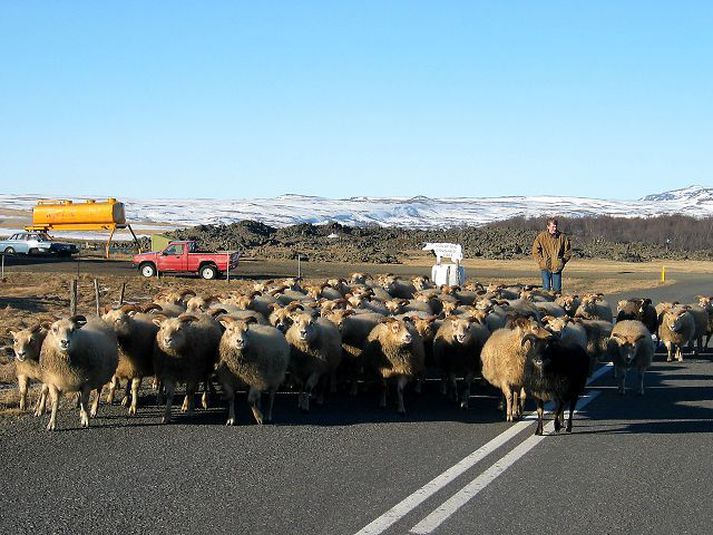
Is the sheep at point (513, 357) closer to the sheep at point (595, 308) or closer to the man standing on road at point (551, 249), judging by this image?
the sheep at point (595, 308)

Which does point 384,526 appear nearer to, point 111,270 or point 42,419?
point 42,419

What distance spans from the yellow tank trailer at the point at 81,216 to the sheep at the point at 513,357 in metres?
37.8

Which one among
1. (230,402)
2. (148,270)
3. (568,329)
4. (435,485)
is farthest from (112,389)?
(148,270)

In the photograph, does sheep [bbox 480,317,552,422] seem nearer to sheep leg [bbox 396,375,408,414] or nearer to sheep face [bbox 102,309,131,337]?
sheep leg [bbox 396,375,408,414]

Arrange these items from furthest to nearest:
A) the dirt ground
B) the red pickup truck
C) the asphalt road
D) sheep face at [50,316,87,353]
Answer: the red pickup truck → the dirt ground → sheep face at [50,316,87,353] → the asphalt road

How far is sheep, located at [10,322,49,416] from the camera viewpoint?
1115 centimetres

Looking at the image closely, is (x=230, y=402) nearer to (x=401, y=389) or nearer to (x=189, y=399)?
(x=189, y=399)

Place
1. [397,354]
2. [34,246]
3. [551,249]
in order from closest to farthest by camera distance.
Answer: [397,354] → [551,249] → [34,246]

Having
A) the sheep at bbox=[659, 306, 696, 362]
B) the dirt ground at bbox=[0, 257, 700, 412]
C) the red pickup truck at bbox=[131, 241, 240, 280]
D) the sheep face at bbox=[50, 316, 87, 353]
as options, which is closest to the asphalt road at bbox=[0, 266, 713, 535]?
the sheep face at bbox=[50, 316, 87, 353]

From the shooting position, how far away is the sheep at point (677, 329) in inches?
687

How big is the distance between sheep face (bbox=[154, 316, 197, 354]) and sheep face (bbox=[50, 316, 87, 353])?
105 centimetres

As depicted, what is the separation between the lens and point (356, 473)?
820 cm

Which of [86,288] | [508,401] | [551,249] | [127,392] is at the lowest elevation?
[86,288]

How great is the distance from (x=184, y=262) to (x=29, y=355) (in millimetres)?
30458
